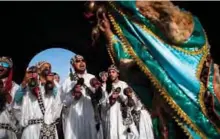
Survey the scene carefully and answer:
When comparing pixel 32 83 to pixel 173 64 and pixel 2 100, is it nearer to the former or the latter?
pixel 2 100

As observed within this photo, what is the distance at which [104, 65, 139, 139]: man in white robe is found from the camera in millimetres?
6574

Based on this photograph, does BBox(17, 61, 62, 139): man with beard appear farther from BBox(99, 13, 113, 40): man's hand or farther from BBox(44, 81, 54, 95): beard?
BBox(99, 13, 113, 40): man's hand

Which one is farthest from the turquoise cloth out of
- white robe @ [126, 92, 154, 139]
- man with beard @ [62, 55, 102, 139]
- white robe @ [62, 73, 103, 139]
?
white robe @ [62, 73, 103, 139]

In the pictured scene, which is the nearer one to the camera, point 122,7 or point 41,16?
point 122,7

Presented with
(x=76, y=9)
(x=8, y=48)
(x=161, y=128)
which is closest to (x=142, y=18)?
(x=161, y=128)

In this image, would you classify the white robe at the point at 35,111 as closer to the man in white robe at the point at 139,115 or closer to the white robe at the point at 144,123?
the man in white robe at the point at 139,115

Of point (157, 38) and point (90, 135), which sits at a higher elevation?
point (157, 38)

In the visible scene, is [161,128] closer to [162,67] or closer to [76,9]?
[162,67]

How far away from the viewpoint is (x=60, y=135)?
6887 mm

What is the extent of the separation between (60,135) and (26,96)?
0.74 meters

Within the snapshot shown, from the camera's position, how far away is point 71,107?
22.2 ft

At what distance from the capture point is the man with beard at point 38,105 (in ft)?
20.8

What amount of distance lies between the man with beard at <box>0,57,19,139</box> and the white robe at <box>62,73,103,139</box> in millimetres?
630

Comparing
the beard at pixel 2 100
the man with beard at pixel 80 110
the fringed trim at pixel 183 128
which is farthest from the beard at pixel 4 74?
the fringed trim at pixel 183 128
